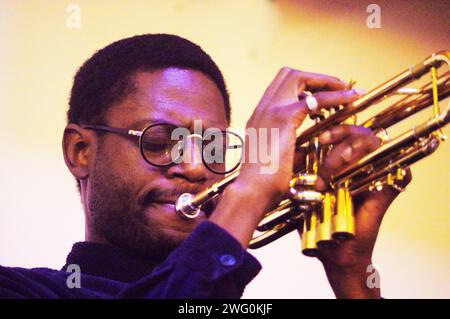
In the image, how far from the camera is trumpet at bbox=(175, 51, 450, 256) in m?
1.27

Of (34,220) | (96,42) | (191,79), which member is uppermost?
(96,42)

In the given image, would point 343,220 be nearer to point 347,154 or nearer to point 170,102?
point 347,154

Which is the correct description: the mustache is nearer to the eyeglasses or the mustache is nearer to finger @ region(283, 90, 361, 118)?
the eyeglasses

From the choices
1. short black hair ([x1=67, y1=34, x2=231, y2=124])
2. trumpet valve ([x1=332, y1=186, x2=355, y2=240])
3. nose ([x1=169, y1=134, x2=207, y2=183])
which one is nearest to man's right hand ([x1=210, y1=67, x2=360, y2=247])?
trumpet valve ([x1=332, y1=186, x2=355, y2=240])

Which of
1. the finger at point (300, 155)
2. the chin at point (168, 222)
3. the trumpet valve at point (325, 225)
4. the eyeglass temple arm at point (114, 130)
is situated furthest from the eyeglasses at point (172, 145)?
the trumpet valve at point (325, 225)

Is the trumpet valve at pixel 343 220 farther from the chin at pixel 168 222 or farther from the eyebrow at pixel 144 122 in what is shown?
the eyebrow at pixel 144 122

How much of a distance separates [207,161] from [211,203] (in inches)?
3.8

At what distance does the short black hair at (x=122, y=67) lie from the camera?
1796mm

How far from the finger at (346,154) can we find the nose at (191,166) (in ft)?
1.07

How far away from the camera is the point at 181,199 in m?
1.56

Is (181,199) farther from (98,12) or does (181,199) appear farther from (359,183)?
(98,12)

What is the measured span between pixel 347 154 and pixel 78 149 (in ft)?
2.51

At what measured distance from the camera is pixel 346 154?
135cm

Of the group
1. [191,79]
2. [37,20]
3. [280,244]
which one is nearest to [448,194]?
[280,244]
